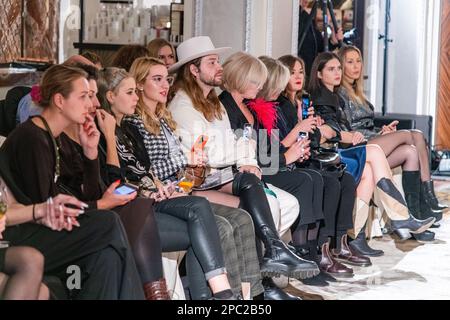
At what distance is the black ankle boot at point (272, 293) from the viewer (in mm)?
4078

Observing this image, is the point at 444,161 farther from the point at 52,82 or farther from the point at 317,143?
the point at 52,82

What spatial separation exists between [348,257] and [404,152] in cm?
131

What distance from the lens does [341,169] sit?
5227 millimetres

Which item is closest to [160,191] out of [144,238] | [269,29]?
[144,238]

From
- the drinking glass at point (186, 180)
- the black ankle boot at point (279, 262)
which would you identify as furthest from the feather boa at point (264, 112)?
the black ankle boot at point (279, 262)

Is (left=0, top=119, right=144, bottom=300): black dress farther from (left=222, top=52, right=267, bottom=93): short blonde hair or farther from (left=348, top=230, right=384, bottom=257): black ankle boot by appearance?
(left=348, top=230, right=384, bottom=257): black ankle boot

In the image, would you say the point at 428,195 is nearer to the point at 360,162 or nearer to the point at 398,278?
the point at 360,162

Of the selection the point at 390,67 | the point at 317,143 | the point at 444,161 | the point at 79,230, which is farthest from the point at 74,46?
the point at 444,161

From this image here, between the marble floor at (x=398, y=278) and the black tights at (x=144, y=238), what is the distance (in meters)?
1.28

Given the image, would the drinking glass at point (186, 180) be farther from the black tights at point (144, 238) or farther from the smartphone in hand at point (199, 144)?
the black tights at point (144, 238)

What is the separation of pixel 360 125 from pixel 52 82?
3.50m

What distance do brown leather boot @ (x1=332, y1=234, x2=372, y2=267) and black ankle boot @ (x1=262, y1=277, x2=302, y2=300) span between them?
1.11 m

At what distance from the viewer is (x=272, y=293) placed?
161 inches

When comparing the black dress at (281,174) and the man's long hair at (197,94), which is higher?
the man's long hair at (197,94)
